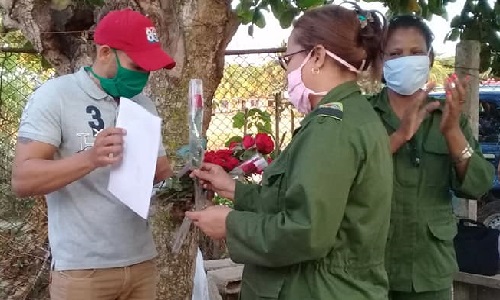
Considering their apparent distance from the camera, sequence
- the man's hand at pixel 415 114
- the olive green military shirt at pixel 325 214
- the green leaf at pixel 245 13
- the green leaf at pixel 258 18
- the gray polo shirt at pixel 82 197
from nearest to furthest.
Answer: the olive green military shirt at pixel 325 214 → the gray polo shirt at pixel 82 197 → the man's hand at pixel 415 114 → the green leaf at pixel 245 13 → the green leaf at pixel 258 18

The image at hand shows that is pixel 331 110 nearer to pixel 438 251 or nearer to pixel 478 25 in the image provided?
pixel 438 251

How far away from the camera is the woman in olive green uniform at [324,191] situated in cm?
186

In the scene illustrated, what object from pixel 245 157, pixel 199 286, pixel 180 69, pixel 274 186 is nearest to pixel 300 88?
pixel 274 186

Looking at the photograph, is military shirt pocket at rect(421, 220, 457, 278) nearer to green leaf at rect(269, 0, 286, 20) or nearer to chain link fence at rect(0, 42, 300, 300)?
green leaf at rect(269, 0, 286, 20)

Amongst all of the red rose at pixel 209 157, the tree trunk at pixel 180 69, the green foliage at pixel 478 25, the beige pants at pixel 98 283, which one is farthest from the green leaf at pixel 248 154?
the green foliage at pixel 478 25

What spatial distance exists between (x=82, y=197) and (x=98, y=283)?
30 centimetres

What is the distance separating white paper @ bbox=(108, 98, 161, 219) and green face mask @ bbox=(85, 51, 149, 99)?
18cm

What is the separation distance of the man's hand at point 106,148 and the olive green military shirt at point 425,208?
1.11 metres

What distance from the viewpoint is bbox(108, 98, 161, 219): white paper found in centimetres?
234

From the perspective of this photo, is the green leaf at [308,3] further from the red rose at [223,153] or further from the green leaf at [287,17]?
the red rose at [223,153]

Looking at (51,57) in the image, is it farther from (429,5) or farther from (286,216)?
(286,216)

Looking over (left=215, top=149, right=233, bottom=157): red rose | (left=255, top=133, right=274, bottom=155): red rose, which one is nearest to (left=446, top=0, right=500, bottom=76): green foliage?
(left=255, top=133, right=274, bottom=155): red rose

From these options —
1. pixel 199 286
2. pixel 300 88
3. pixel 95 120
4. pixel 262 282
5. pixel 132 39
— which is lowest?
pixel 199 286

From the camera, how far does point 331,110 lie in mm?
1947
